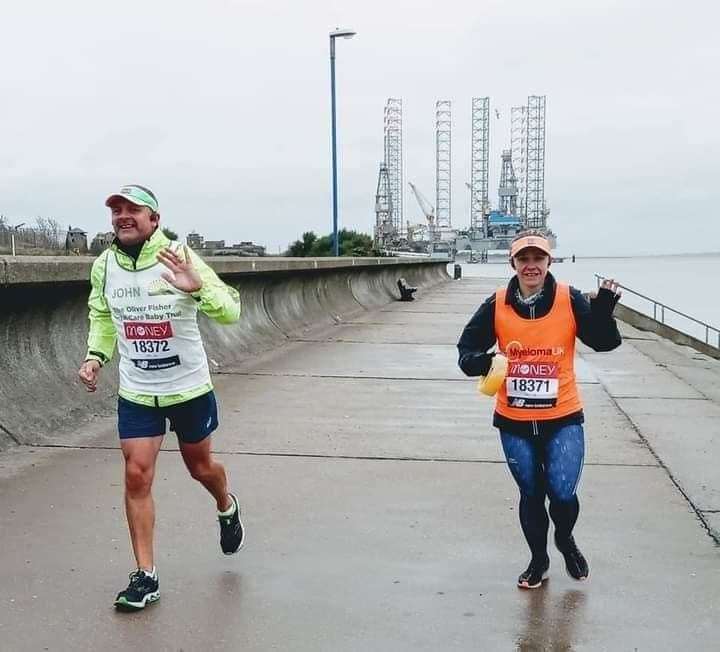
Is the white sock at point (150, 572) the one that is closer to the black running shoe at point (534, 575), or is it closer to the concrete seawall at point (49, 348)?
the black running shoe at point (534, 575)

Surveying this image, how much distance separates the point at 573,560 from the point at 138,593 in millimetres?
1873

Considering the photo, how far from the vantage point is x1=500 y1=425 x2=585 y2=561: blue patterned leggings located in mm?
3988

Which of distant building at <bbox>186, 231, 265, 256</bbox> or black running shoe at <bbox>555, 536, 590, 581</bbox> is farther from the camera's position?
distant building at <bbox>186, 231, 265, 256</bbox>

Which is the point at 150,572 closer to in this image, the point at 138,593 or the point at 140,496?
the point at 138,593

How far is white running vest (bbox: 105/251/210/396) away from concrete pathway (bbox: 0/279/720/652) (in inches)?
34.6

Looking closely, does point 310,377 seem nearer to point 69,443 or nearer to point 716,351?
point 69,443

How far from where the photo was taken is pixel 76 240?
1741 cm

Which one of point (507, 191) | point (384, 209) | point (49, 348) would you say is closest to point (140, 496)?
point (49, 348)

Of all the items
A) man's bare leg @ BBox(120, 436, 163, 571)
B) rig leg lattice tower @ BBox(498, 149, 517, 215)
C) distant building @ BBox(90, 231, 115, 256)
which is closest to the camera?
man's bare leg @ BBox(120, 436, 163, 571)

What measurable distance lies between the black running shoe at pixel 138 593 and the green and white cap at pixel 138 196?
60.1 inches

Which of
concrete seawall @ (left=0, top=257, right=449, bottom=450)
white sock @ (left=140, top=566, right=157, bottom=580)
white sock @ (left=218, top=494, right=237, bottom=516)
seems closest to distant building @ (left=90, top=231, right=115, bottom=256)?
concrete seawall @ (left=0, top=257, right=449, bottom=450)

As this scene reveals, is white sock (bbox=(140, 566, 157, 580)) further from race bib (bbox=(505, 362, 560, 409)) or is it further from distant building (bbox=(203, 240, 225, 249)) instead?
distant building (bbox=(203, 240, 225, 249))

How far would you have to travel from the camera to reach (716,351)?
2381cm

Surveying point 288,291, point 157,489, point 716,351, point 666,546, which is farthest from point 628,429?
point 716,351
